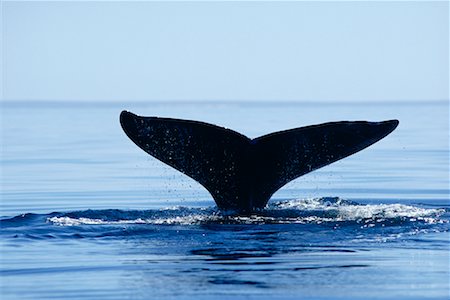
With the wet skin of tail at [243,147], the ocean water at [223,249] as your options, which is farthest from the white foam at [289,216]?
the wet skin of tail at [243,147]

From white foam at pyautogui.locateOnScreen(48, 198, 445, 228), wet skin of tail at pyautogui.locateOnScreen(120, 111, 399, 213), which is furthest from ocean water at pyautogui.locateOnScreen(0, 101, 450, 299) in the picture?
wet skin of tail at pyautogui.locateOnScreen(120, 111, 399, 213)

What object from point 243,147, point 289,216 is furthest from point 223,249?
point 289,216

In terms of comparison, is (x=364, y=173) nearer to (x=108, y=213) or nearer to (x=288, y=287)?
(x=108, y=213)

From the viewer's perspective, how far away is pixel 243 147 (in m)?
10.4

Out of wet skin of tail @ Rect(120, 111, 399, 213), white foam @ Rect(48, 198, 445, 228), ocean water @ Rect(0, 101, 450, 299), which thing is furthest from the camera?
white foam @ Rect(48, 198, 445, 228)

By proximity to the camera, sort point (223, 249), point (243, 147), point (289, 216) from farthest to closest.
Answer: point (289, 216) → point (243, 147) → point (223, 249)

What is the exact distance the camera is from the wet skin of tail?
10.2 metres

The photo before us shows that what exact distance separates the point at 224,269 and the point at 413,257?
1682 millimetres

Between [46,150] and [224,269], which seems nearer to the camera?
[224,269]

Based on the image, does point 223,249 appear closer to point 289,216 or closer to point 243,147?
point 243,147

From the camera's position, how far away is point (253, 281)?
8.13 metres

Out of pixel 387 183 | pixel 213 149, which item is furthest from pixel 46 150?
→ pixel 213 149

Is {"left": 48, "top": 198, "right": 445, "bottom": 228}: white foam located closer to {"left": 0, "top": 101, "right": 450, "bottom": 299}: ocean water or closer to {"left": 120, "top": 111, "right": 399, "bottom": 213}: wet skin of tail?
{"left": 0, "top": 101, "right": 450, "bottom": 299}: ocean water

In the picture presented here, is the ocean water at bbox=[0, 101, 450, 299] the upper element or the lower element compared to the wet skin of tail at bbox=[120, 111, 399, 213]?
lower
